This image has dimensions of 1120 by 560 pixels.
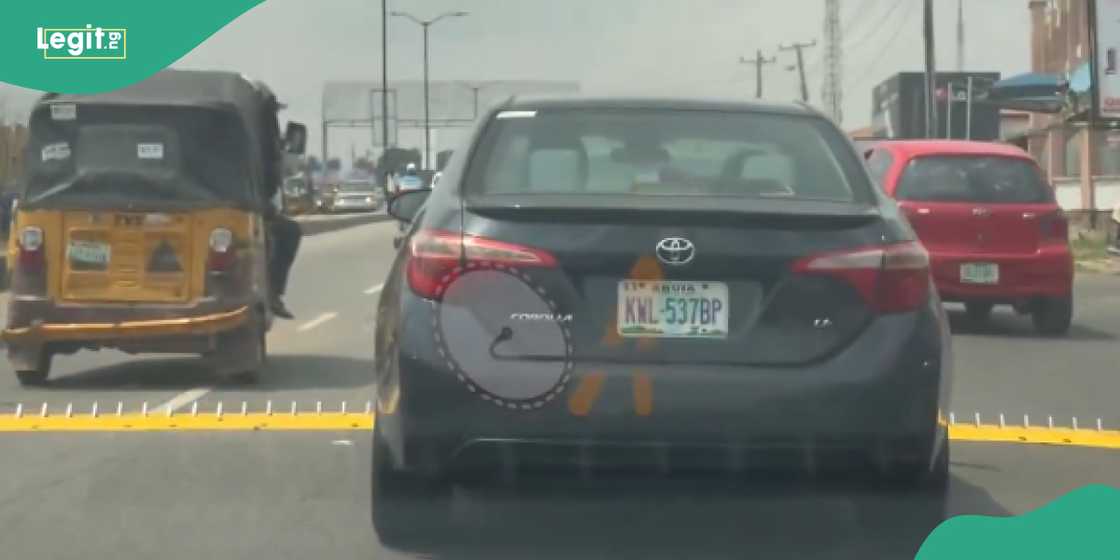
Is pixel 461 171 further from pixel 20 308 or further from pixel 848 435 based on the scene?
pixel 20 308

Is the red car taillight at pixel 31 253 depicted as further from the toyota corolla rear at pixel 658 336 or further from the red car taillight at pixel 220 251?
the toyota corolla rear at pixel 658 336

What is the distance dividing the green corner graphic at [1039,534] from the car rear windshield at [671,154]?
133 centimetres

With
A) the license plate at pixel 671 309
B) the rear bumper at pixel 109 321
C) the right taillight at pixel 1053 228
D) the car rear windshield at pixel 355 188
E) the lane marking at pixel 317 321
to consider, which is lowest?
the lane marking at pixel 317 321

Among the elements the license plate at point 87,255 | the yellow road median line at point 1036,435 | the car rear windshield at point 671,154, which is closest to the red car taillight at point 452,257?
the car rear windshield at point 671,154

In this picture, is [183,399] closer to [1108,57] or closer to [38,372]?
[38,372]

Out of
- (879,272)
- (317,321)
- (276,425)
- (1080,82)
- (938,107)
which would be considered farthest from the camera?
(938,107)

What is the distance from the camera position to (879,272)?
18.6ft

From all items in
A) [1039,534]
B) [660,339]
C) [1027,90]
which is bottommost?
[1039,534]

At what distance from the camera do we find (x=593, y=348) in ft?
18.0

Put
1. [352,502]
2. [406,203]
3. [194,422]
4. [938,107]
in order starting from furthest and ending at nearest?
[938,107], [194,422], [406,203], [352,502]

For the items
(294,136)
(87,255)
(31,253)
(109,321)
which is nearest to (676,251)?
(109,321)

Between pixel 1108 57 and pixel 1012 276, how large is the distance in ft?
55.9

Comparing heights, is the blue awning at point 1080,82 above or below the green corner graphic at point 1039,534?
above

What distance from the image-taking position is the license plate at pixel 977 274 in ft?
48.4
